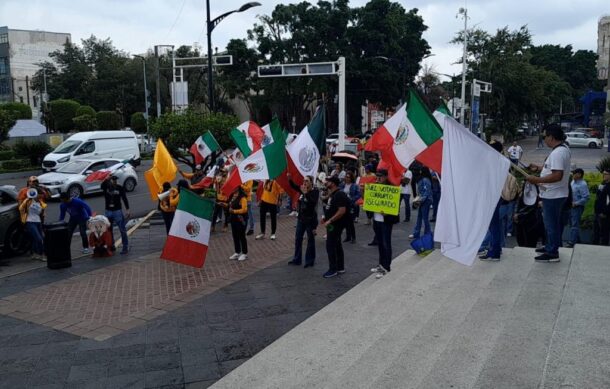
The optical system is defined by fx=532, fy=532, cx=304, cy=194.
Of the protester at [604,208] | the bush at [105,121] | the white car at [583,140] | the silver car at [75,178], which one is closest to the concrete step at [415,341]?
the protester at [604,208]

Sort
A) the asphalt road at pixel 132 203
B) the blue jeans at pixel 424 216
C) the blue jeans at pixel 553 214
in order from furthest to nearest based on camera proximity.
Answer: the asphalt road at pixel 132 203
the blue jeans at pixel 424 216
the blue jeans at pixel 553 214

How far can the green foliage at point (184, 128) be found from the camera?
59.4 ft

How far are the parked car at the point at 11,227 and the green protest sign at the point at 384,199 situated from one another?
301 inches

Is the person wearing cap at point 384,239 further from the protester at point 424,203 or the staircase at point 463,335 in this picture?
the protester at point 424,203

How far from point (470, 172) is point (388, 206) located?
11.0 feet

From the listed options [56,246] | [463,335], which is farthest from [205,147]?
[463,335]

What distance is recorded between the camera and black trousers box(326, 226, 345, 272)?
8.84 m

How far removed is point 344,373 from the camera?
183 inches

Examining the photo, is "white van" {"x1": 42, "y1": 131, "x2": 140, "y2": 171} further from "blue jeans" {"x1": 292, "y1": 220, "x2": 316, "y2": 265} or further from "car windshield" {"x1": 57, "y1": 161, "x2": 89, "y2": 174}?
"blue jeans" {"x1": 292, "y1": 220, "x2": 316, "y2": 265}

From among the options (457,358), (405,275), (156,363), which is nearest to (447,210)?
(457,358)

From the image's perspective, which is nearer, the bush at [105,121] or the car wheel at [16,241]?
the car wheel at [16,241]

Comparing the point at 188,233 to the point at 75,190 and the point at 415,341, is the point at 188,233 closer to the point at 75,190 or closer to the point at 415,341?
the point at 415,341

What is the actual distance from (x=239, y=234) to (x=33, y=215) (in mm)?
4243

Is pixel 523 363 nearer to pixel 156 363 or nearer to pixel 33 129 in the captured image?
pixel 156 363
